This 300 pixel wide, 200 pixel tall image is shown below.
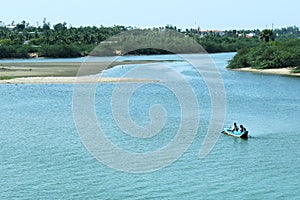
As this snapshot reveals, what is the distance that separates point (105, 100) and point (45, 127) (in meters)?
13.1

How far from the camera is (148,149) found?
28062 mm

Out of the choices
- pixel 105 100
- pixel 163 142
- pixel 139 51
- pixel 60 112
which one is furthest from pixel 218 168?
pixel 139 51

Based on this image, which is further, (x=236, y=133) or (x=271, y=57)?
(x=271, y=57)

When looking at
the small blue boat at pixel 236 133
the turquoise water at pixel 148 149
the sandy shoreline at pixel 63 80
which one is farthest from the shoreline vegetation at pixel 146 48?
the small blue boat at pixel 236 133

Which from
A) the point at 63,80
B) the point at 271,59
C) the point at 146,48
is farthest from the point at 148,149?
the point at 146,48

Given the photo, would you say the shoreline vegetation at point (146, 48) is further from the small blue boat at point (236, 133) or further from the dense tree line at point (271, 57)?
the small blue boat at point (236, 133)

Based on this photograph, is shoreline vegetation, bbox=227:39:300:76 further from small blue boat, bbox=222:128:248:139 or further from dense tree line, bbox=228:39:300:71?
small blue boat, bbox=222:128:248:139

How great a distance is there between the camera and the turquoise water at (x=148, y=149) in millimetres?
21750

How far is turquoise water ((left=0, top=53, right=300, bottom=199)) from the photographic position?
2175 cm

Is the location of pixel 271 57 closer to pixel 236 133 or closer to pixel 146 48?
pixel 146 48

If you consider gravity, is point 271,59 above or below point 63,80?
above

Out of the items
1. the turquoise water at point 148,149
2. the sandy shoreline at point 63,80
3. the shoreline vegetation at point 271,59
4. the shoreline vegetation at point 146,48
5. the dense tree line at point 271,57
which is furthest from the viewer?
the shoreline vegetation at point 146,48

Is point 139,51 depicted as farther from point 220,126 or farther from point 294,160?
point 294,160

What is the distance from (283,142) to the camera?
97.7ft
